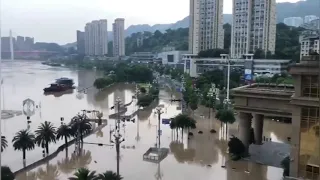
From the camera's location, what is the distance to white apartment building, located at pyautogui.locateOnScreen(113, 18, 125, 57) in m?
20.7

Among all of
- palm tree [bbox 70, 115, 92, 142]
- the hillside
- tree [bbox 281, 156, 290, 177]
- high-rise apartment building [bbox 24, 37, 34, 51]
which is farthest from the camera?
high-rise apartment building [bbox 24, 37, 34, 51]

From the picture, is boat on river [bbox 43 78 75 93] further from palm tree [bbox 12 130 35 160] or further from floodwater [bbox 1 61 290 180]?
palm tree [bbox 12 130 35 160]

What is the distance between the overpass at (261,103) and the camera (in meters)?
3.18

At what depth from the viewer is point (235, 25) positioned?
10383 mm

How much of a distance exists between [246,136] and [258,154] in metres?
0.22

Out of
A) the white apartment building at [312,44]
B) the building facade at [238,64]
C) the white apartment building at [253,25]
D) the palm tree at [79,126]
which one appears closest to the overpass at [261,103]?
the white apartment building at [312,44]

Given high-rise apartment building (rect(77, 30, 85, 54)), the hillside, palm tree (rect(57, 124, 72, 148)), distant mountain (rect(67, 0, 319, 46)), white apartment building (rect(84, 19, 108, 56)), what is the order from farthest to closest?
high-rise apartment building (rect(77, 30, 85, 54))
white apartment building (rect(84, 19, 108, 56))
the hillside
palm tree (rect(57, 124, 72, 148))
distant mountain (rect(67, 0, 319, 46))

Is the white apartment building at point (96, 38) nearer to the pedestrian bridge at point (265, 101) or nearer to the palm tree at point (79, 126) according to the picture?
the palm tree at point (79, 126)

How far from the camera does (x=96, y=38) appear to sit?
20859 millimetres

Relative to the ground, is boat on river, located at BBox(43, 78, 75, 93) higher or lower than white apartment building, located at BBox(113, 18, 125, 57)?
lower

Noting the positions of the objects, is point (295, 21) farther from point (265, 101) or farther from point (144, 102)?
point (144, 102)

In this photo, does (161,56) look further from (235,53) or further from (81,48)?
(235,53)

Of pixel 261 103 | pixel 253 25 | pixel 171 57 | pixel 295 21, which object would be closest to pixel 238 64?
pixel 253 25

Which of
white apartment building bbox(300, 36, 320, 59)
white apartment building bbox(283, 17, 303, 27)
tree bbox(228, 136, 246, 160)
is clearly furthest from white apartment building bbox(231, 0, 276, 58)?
white apartment building bbox(300, 36, 320, 59)
